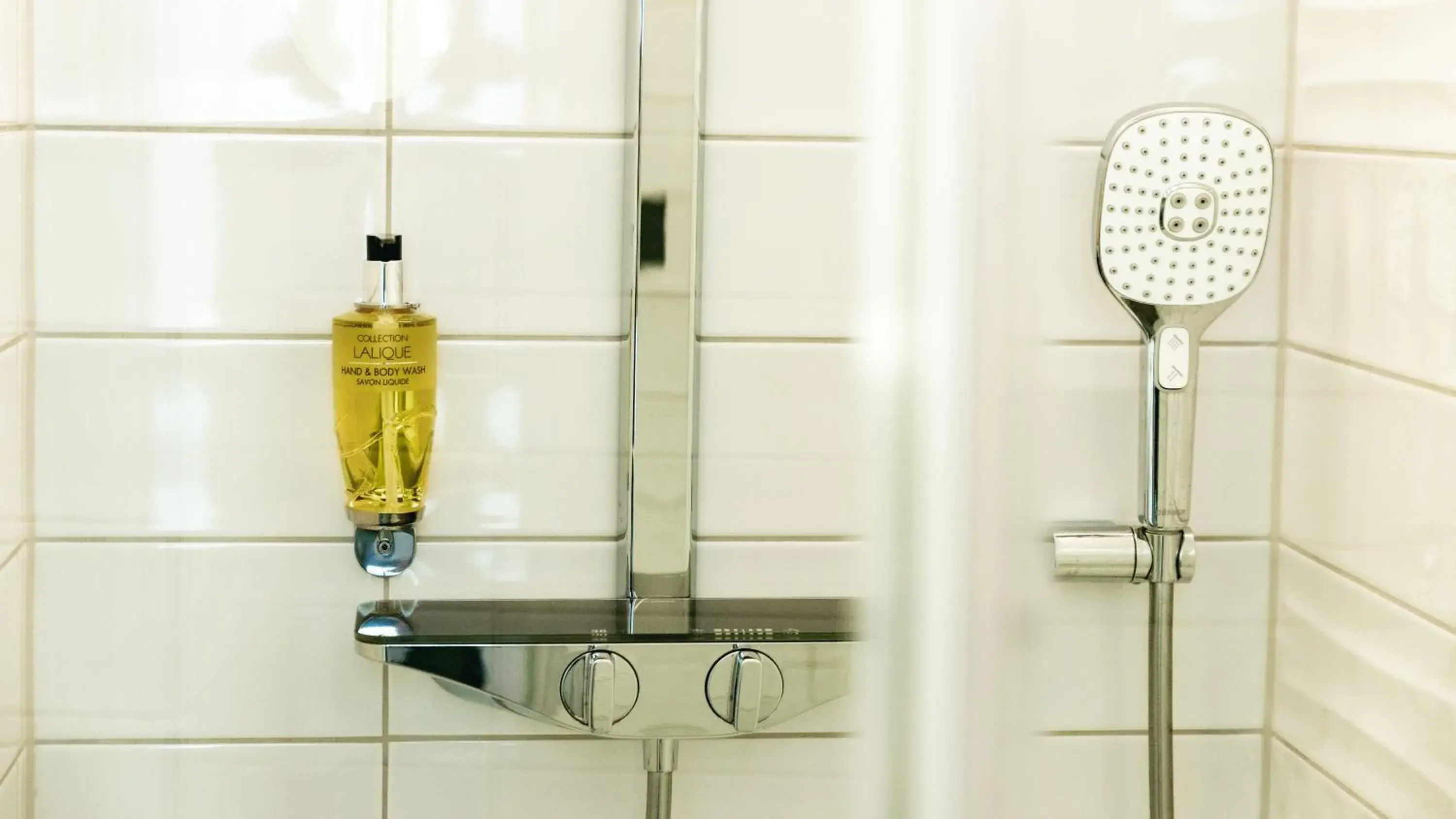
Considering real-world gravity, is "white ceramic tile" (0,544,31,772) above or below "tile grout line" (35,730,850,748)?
above

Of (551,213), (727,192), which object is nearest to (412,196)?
(551,213)

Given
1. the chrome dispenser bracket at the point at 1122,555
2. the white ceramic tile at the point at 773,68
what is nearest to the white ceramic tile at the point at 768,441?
the white ceramic tile at the point at 773,68

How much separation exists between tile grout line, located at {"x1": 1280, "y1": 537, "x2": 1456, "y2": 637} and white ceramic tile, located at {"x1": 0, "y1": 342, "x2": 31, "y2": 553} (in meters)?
0.67

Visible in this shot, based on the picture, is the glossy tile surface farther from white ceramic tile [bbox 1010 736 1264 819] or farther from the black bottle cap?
white ceramic tile [bbox 1010 736 1264 819]

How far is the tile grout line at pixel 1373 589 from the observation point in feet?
1.40

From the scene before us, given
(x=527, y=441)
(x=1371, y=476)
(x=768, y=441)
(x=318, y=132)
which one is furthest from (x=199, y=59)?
(x=1371, y=476)

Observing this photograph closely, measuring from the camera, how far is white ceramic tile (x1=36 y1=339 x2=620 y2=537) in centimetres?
71

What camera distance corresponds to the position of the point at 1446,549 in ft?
1.47

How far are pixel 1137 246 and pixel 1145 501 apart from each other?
96mm

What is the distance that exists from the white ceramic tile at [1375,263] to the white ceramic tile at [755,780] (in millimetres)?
378

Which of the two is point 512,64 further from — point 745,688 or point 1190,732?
point 1190,732

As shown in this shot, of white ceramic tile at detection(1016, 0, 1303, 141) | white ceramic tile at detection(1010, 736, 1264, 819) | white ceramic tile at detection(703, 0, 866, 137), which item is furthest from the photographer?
white ceramic tile at detection(703, 0, 866, 137)

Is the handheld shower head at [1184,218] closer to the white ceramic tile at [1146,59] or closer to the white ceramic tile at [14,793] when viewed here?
the white ceramic tile at [1146,59]

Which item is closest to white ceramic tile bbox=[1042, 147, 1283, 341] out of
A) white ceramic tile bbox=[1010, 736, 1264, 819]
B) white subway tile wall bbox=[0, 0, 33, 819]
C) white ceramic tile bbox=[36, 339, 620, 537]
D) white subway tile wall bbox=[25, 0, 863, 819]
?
white ceramic tile bbox=[1010, 736, 1264, 819]
